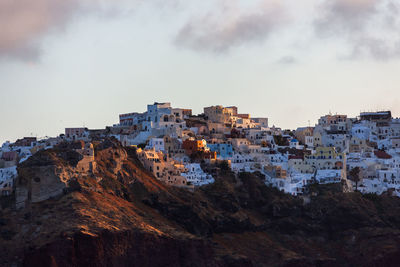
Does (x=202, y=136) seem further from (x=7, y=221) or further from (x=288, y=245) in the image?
(x=7, y=221)

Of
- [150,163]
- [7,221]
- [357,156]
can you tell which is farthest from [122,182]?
[357,156]

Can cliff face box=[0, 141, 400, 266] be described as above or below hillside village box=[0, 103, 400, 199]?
below

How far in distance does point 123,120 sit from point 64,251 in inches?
2394

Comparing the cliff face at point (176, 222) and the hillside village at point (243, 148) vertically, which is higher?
the hillside village at point (243, 148)

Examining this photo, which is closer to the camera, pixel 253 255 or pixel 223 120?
pixel 253 255

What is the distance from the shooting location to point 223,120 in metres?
152

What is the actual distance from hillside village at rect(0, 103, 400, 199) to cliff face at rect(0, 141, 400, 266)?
244 centimetres

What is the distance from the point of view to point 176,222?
111m

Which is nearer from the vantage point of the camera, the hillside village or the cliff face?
the cliff face

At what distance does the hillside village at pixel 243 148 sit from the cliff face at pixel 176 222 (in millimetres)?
2436

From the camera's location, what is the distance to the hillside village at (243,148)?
120m

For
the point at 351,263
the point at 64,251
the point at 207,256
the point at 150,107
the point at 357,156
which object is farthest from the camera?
the point at 150,107

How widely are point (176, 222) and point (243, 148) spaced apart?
27180 millimetres

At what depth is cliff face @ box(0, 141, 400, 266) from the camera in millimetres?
94188
